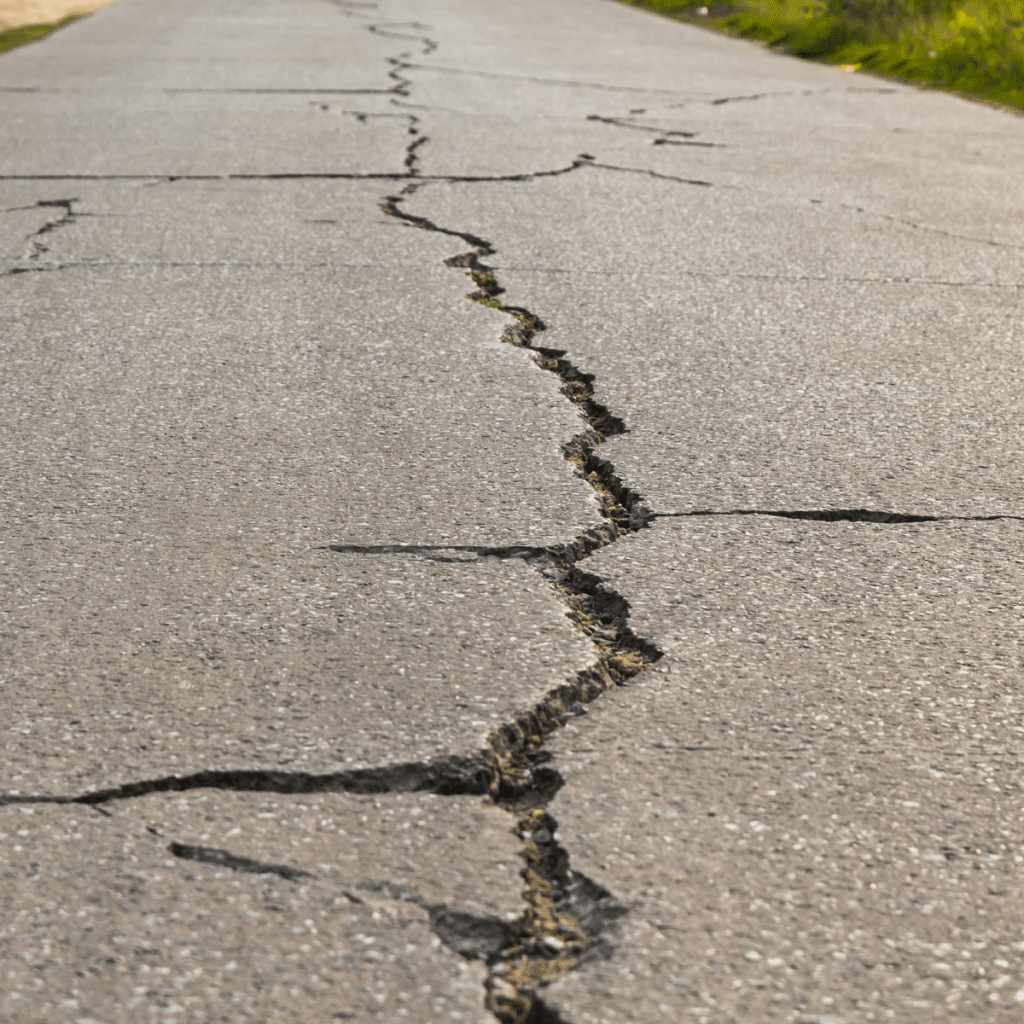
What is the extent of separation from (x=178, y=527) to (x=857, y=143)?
19.3 feet

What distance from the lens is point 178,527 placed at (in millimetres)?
2648

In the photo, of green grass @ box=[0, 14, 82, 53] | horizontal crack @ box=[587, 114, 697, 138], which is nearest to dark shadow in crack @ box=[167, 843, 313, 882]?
horizontal crack @ box=[587, 114, 697, 138]

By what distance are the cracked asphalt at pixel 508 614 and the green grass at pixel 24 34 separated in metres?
7.63

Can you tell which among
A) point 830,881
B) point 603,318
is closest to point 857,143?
point 603,318

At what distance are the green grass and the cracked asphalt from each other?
7631 mm

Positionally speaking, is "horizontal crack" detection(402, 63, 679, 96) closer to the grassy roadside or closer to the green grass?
the grassy roadside

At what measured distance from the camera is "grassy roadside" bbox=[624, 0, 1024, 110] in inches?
400

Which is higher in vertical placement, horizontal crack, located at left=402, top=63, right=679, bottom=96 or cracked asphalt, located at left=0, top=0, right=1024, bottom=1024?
horizontal crack, located at left=402, top=63, right=679, bottom=96

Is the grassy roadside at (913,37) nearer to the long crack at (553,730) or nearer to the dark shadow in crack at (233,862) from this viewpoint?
the long crack at (553,730)

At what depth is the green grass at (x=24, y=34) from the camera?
1200cm

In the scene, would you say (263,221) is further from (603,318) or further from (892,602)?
(892,602)

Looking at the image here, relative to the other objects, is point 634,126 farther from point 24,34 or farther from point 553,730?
point 24,34

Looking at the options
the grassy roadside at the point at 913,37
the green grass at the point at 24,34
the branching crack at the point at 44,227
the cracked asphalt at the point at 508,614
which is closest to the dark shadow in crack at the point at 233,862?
the cracked asphalt at the point at 508,614

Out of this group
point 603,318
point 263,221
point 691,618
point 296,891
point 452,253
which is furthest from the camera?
point 263,221
